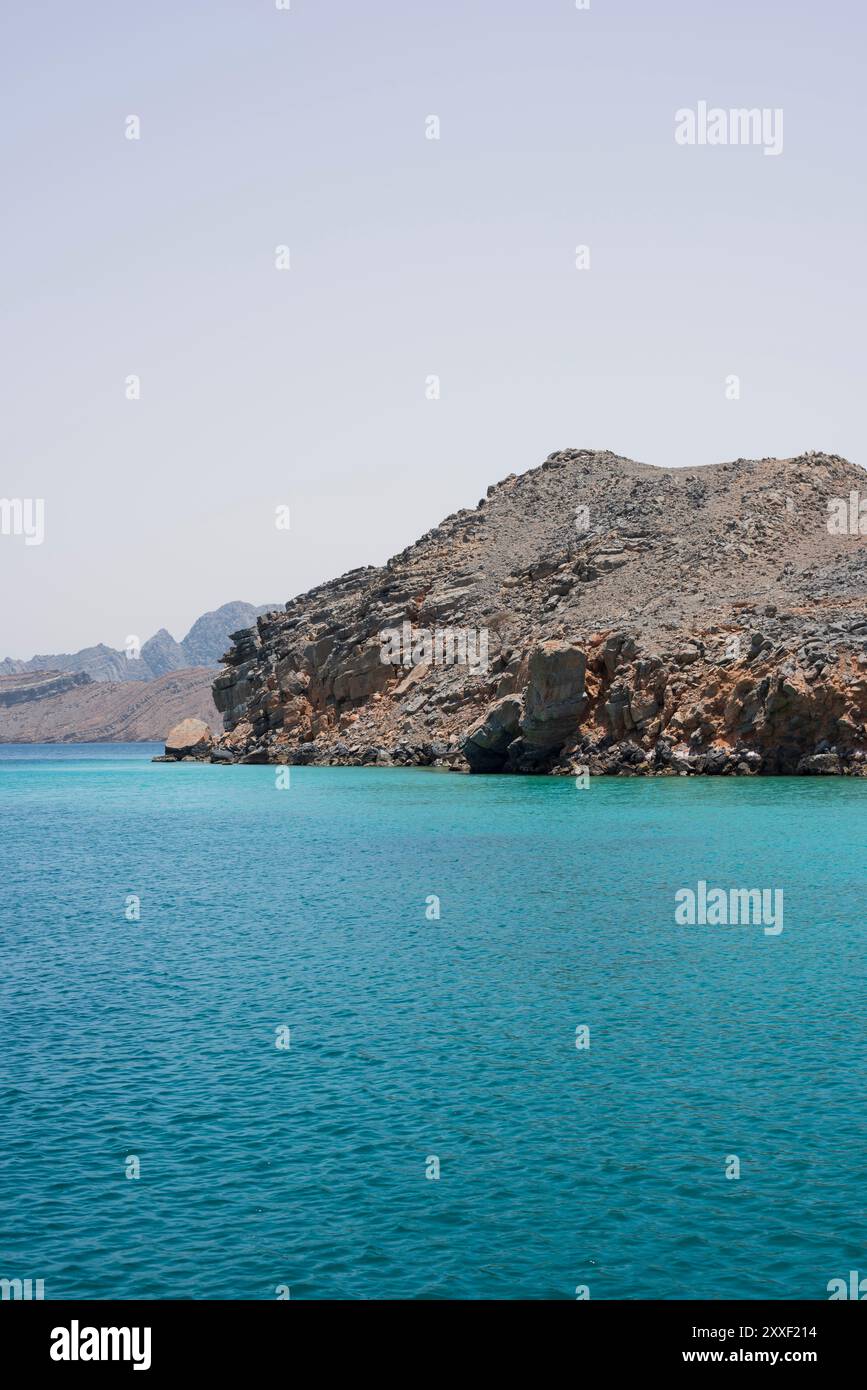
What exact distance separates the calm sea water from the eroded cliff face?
127 ft

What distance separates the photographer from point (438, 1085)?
2092 cm

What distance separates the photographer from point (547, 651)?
3588 inches

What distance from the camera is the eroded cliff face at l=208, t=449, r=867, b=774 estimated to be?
84750 millimetres

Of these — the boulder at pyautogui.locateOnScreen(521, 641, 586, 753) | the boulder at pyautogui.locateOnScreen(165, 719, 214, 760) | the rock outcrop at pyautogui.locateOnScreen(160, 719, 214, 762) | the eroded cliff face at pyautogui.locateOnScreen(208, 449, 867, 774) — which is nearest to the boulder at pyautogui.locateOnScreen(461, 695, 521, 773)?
the eroded cliff face at pyautogui.locateOnScreen(208, 449, 867, 774)

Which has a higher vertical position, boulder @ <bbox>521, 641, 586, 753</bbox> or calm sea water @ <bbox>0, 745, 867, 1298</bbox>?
boulder @ <bbox>521, 641, 586, 753</bbox>

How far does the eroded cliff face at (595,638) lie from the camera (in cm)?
8475

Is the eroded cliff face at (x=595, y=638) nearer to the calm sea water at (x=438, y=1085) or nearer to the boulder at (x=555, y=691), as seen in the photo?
the boulder at (x=555, y=691)

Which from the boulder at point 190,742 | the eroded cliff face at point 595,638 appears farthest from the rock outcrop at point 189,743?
the eroded cliff face at point 595,638

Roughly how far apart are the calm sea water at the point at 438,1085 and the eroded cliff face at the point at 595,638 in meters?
38.7

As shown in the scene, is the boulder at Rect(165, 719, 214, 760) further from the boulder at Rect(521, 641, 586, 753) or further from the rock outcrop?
the boulder at Rect(521, 641, 586, 753)
